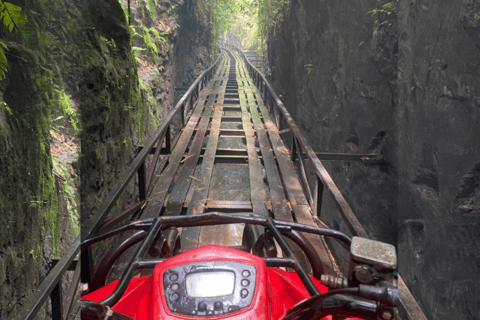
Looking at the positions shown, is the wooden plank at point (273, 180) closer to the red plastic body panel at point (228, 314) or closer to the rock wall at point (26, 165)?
the red plastic body panel at point (228, 314)

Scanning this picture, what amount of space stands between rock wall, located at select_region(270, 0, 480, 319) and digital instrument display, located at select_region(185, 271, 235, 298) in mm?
3359

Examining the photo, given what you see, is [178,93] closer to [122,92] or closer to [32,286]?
[122,92]

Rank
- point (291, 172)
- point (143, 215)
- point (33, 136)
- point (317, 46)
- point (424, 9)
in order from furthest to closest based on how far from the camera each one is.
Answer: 1. point (317, 46)
2. point (291, 172)
3. point (424, 9)
4. point (143, 215)
5. point (33, 136)

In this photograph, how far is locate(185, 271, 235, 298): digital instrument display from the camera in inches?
50.6

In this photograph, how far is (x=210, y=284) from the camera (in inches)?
51.4

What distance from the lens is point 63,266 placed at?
5.91 ft

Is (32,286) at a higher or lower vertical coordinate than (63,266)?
lower

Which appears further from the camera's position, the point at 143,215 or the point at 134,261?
the point at 143,215

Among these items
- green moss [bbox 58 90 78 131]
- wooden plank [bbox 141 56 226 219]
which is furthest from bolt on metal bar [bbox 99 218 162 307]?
green moss [bbox 58 90 78 131]

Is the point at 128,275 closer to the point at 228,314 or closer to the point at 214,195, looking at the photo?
the point at 228,314

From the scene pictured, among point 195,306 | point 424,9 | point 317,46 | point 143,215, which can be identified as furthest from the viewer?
point 317,46

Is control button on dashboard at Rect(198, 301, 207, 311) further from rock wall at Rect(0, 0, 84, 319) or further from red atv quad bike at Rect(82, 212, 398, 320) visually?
rock wall at Rect(0, 0, 84, 319)

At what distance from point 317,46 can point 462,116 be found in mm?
5514

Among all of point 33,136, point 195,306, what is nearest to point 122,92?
point 33,136
